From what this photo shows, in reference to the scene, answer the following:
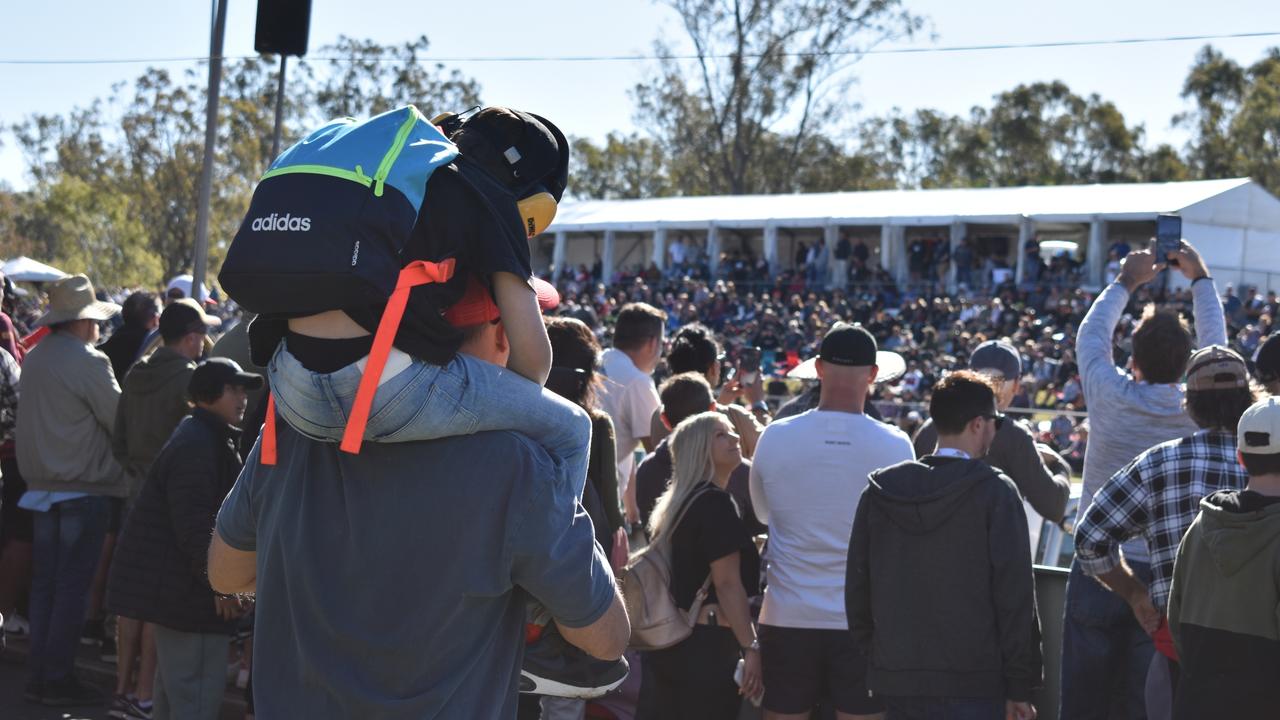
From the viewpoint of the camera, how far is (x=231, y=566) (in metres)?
2.28

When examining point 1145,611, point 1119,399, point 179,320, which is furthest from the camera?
point 179,320

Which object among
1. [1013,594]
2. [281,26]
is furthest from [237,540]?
[281,26]

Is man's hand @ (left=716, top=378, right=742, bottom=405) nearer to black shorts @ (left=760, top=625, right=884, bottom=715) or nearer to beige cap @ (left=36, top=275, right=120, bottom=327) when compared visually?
black shorts @ (left=760, top=625, right=884, bottom=715)

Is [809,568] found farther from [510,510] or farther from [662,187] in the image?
[662,187]

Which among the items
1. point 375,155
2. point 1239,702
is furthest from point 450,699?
point 1239,702

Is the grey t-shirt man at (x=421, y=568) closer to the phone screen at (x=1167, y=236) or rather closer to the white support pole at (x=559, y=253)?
the phone screen at (x=1167, y=236)

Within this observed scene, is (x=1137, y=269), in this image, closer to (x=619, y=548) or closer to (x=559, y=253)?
(x=619, y=548)

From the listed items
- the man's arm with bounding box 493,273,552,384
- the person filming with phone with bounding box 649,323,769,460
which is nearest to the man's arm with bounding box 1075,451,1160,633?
the person filming with phone with bounding box 649,323,769,460

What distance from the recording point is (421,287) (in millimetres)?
1943

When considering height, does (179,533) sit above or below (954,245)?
below

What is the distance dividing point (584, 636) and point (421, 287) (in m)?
0.61

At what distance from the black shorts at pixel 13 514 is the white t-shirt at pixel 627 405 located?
3726 millimetres

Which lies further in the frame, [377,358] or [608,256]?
[608,256]

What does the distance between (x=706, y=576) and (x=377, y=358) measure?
10.0 ft
